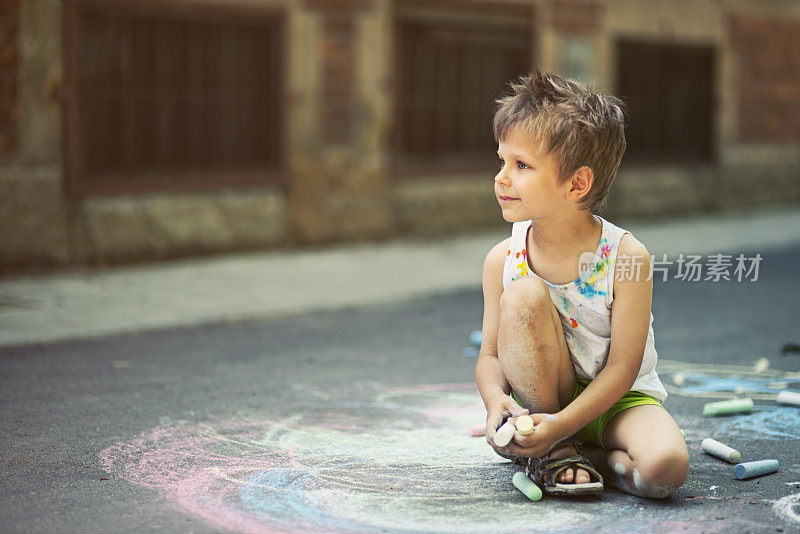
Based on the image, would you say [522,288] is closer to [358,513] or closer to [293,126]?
[358,513]

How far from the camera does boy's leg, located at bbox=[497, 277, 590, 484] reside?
137 inches

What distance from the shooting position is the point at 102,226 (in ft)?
30.6

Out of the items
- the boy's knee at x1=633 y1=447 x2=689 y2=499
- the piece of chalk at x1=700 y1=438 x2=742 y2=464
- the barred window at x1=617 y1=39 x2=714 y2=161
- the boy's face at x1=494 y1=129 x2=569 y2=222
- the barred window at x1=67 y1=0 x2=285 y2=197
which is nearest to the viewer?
the boy's knee at x1=633 y1=447 x2=689 y2=499

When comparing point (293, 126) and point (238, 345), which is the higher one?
point (293, 126)

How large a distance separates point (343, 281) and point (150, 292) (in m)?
1.57

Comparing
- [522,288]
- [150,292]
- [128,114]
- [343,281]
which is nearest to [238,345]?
[150,292]

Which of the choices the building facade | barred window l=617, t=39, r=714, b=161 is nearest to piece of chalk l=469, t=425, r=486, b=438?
the building facade

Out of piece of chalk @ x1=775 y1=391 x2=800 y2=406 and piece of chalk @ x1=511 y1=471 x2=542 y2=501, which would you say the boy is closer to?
piece of chalk @ x1=511 y1=471 x2=542 y2=501

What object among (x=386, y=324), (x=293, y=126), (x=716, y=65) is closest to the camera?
(x=386, y=324)

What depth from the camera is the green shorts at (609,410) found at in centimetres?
369

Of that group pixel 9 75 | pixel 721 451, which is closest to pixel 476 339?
pixel 721 451

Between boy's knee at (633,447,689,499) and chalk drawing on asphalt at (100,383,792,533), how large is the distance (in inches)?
2.2

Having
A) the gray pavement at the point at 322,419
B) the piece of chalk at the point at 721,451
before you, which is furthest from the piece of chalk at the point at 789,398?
the piece of chalk at the point at 721,451

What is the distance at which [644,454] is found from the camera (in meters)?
3.46
